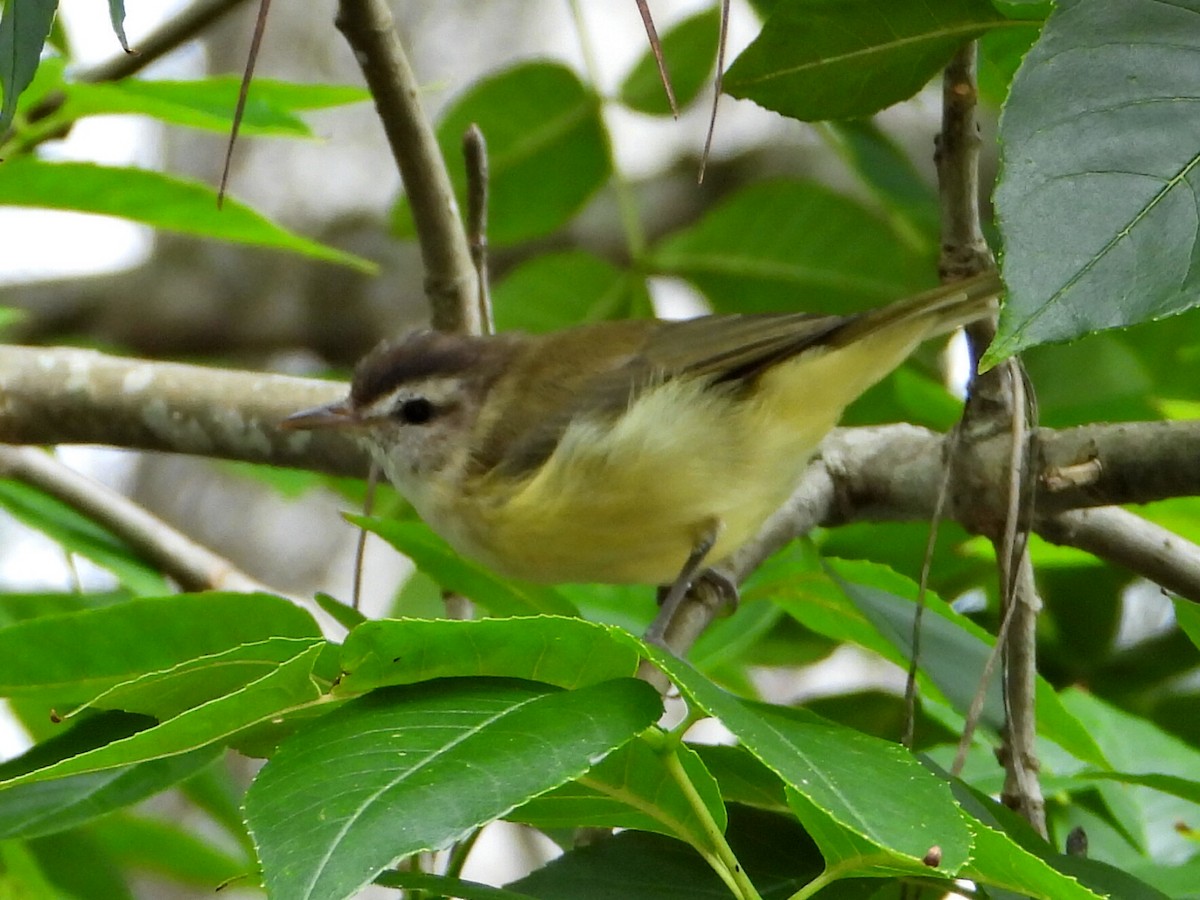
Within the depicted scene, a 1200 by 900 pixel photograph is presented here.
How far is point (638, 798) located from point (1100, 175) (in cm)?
65

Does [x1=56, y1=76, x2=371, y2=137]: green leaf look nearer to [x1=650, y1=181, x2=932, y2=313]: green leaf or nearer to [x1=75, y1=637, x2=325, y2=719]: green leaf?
[x1=650, y1=181, x2=932, y2=313]: green leaf

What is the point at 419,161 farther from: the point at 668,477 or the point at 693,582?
the point at 693,582

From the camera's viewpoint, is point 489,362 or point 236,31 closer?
point 489,362

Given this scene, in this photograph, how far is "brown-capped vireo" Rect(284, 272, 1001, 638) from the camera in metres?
2.25

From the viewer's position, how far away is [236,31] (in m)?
7.22

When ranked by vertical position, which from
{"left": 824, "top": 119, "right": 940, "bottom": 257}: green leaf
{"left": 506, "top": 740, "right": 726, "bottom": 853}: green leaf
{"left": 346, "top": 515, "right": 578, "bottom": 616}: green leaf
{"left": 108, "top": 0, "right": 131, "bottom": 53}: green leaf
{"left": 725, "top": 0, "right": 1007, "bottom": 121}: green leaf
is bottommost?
{"left": 506, "top": 740, "right": 726, "bottom": 853}: green leaf

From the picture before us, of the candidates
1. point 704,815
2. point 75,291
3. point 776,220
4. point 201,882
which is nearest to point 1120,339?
point 776,220

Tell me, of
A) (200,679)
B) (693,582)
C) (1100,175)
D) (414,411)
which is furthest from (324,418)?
(1100,175)

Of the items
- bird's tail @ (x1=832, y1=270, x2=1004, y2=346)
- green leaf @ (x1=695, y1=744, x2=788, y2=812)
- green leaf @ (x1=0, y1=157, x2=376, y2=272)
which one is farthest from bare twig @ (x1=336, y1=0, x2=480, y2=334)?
green leaf @ (x1=695, y1=744, x2=788, y2=812)

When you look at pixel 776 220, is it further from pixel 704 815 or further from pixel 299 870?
pixel 299 870

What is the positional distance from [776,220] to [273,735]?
180cm

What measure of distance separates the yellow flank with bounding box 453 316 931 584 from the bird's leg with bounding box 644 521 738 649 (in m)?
Result: 0.02

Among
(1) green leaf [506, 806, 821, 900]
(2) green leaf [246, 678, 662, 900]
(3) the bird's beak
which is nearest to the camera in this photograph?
(2) green leaf [246, 678, 662, 900]

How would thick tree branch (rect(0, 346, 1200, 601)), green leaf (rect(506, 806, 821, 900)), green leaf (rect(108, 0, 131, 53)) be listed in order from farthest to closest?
thick tree branch (rect(0, 346, 1200, 601))
green leaf (rect(506, 806, 821, 900))
green leaf (rect(108, 0, 131, 53))
